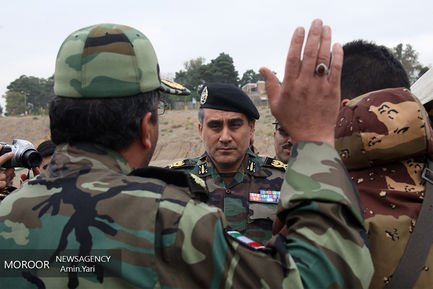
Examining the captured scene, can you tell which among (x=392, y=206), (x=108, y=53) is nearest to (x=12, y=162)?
(x=108, y=53)

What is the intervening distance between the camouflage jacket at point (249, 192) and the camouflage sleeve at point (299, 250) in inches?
67.9

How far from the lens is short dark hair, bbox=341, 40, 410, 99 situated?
178cm

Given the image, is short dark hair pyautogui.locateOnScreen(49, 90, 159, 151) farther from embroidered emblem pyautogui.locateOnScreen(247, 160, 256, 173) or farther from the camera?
embroidered emblem pyautogui.locateOnScreen(247, 160, 256, 173)

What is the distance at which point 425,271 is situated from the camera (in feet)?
4.34

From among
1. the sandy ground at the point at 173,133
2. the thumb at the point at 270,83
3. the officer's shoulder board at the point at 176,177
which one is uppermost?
the thumb at the point at 270,83

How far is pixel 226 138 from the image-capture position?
3.14 meters

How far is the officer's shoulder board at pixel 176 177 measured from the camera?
126 centimetres

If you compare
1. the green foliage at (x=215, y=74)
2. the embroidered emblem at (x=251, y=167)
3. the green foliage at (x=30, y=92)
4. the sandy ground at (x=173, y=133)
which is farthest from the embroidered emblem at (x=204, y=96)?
the green foliage at (x=30, y=92)

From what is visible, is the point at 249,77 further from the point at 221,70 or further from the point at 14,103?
the point at 14,103

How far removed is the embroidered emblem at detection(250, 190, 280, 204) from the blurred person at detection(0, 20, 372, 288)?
1.73 m

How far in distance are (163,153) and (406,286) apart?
25630mm

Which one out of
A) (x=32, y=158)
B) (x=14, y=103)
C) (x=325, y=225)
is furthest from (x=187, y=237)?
(x=14, y=103)

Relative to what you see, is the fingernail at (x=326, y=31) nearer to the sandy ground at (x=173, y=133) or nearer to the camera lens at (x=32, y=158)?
the camera lens at (x=32, y=158)

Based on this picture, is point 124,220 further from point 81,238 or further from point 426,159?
point 426,159
